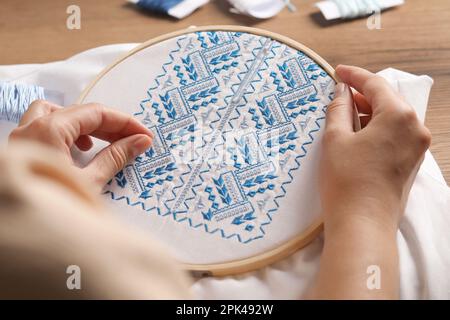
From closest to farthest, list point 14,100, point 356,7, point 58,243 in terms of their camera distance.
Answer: point 58,243, point 14,100, point 356,7

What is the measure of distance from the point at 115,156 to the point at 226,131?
0.14m

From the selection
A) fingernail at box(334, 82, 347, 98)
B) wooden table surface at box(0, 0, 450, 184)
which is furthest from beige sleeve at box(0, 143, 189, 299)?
Result: wooden table surface at box(0, 0, 450, 184)

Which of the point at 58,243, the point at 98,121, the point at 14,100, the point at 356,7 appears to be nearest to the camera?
the point at 58,243

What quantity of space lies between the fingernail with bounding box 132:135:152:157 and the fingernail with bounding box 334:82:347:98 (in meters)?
0.23

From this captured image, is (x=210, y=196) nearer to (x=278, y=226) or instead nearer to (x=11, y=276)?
(x=278, y=226)

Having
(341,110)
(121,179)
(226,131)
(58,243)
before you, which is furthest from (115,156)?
(58,243)

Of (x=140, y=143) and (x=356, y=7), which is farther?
(x=356, y=7)

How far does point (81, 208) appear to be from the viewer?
36cm

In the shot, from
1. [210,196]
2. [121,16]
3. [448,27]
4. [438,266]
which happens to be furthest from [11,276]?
[448,27]

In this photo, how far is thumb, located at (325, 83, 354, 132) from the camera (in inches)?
28.0

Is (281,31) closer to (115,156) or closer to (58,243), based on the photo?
(115,156)

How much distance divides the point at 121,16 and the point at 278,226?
22.0 inches

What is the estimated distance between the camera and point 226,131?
2.49ft

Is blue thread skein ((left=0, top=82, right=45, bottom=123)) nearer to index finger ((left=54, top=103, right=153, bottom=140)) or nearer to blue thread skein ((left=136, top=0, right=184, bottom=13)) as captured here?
index finger ((left=54, top=103, right=153, bottom=140))
